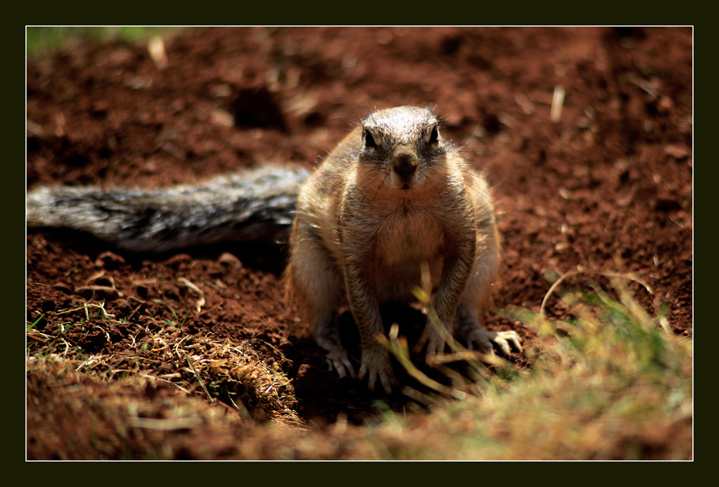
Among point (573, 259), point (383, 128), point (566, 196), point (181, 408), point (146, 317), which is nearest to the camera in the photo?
point (181, 408)

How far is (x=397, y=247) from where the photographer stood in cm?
448

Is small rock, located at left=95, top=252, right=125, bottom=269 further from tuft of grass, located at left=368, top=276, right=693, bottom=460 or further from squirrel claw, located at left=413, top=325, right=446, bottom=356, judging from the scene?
tuft of grass, located at left=368, top=276, right=693, bottom=460

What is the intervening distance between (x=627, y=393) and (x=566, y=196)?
10.9ft

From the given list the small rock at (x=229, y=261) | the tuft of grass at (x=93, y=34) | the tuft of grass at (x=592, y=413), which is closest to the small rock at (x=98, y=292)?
the small rock at (x=229, y=261)

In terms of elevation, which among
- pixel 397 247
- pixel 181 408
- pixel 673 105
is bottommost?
pixel 181 408

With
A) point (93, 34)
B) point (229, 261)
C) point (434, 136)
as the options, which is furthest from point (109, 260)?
point (93, 34)

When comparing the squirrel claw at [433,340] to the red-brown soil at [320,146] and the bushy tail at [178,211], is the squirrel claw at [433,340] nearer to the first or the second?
the red-brown soil at [320,146]

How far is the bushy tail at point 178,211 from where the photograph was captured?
17.4 feet

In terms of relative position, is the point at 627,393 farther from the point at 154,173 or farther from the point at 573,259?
the point at 154,173

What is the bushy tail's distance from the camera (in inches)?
209

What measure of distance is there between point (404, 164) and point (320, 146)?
125 inches

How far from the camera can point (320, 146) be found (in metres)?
6.93

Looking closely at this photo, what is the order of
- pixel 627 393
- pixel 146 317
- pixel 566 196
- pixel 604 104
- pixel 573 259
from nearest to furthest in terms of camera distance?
pixel 627 393
pixel 146 317
pixel 573 259
pixel 566 196
pixel 604 104

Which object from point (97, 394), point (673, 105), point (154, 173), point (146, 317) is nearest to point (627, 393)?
point (97, 394)
